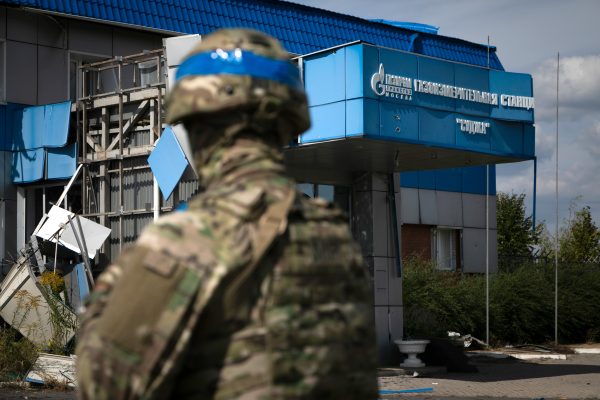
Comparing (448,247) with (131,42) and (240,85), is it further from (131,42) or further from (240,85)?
(240,85)

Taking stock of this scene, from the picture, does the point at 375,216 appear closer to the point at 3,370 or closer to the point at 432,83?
the point at 432,83

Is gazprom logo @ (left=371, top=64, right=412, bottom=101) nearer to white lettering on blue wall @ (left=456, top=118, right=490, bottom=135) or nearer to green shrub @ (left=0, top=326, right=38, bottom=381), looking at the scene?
white lettering on blue wall @ (left=456, top=118, right=490, bottom=135)

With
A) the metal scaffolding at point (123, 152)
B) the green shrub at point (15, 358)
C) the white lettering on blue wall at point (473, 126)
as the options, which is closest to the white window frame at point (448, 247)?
the white lettering on blue wall at point (473, 126)

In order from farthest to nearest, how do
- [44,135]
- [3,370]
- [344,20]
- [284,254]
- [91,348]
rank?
1. [344,20]
2. [44,135]
3. [3,370]
4. [284,254]
5. [91,348]

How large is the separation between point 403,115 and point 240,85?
14187 millimetres

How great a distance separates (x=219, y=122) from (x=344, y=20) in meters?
24.4

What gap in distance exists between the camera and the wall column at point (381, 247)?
1872 centimetres

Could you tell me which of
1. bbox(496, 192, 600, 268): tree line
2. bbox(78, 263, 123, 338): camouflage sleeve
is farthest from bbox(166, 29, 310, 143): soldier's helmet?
bbox(496, 192, 600, 268): tree line

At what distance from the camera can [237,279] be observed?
2.07 metres

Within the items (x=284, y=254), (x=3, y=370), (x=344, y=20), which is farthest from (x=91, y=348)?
(x=344, y=20)

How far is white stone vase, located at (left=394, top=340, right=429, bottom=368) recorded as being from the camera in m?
18.1

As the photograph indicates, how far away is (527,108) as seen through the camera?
18219 mm

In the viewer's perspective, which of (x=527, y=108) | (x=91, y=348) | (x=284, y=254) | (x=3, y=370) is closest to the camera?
(x=91, y=348)

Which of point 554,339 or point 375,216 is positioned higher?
point 375,216
